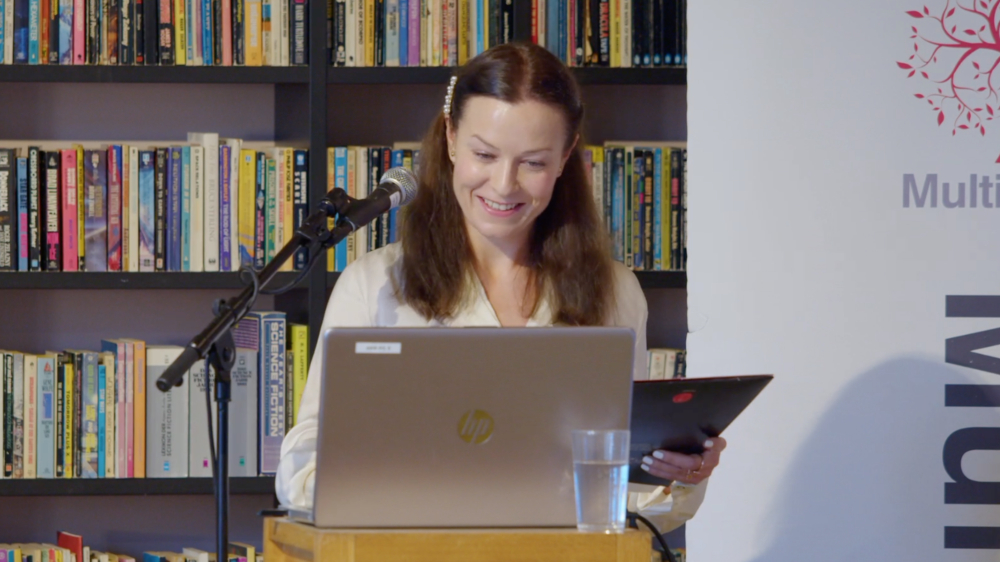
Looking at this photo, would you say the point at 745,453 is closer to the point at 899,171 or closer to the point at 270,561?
the point at 899,171

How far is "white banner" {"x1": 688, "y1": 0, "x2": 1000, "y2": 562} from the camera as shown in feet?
6.93

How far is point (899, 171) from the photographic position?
6.97 feet

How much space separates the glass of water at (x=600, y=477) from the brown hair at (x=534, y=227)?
0.65 meters

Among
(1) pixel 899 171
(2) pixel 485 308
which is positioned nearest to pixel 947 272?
(1) pixel 899 171

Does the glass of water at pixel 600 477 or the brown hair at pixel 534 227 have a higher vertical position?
the brown hair at pixel 534 227

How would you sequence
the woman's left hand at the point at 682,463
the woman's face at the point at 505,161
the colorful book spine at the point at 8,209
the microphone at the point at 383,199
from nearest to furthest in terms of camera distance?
the microphone at the point at 383,199 → the woman's left hand at the point at 682,463 → the woman's face at the point at 505,161 → the colorful book spine at the point at 8,209

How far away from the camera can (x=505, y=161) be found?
172 centimetres

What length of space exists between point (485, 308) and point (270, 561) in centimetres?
67

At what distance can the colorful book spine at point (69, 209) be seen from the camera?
245 centimetres

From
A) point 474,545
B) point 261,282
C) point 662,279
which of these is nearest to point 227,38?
point 662,279

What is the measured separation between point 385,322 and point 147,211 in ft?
2.92

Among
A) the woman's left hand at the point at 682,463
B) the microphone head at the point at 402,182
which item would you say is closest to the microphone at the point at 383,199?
the microphone head at the point at 402,182

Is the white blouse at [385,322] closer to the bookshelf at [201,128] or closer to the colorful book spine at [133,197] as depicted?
the bookshelf at [201,128]

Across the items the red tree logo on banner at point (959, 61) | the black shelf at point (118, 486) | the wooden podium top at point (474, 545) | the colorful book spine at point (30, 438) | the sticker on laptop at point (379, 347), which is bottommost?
the black shelf at point (118, 486)
